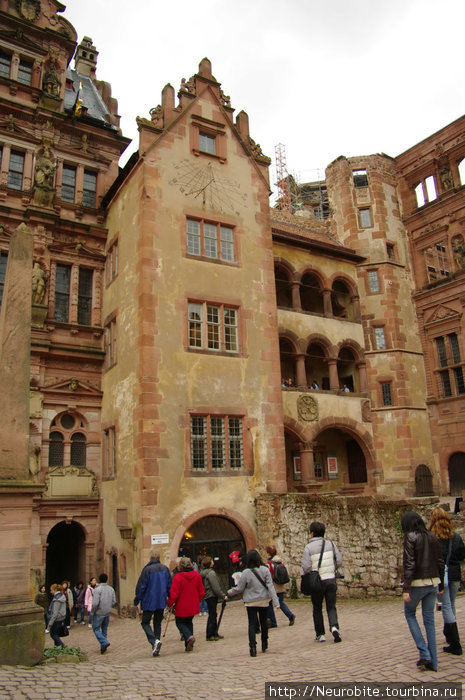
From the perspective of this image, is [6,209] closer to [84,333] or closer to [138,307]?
[84,333]

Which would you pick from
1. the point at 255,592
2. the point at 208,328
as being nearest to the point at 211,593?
the point at 255,592

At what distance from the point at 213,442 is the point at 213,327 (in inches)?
159

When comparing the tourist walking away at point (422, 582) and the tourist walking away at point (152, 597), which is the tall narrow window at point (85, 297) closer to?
the tourist walking away at point (152, 597)

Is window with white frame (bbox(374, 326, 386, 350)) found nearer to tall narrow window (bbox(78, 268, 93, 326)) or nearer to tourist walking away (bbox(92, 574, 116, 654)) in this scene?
tall narrow window (bbox(78, 268, 93, 326))

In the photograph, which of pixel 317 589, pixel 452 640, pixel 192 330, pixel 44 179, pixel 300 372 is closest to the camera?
pixel 452 640

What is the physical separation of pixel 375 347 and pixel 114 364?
13689 mm

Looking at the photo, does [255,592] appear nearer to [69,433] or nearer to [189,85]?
[69,433]

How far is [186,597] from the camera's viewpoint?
32.1 ft

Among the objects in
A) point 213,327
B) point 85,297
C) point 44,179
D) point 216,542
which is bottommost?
point 216,542

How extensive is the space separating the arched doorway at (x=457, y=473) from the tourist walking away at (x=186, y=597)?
2014cm

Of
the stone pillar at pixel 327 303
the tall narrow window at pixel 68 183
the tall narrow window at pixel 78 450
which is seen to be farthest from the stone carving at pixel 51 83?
the stone pillar at pixel 327 303

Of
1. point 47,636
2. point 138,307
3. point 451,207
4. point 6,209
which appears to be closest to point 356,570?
point 47,636

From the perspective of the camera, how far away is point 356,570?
48.6 feet

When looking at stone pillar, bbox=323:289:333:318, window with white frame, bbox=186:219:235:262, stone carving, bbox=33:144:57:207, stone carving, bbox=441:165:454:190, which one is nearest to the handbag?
window with white frame, bbox=186:219:235:262
